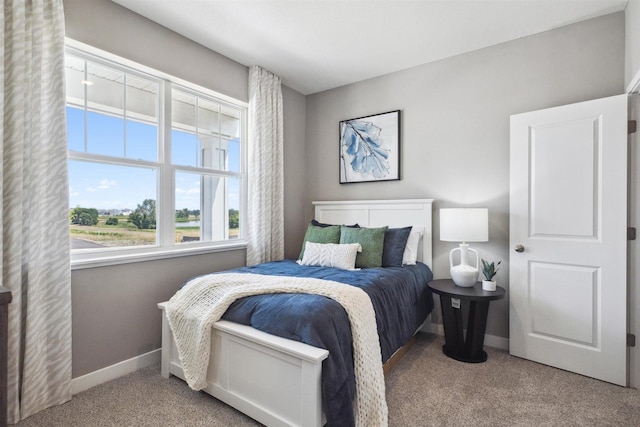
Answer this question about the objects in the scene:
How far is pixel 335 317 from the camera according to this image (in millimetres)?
1630

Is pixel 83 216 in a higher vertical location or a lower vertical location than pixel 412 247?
higher

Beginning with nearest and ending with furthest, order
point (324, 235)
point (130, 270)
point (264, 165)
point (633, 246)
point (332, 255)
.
Result: point (633, 246), point (130, 270), point (332, 255), point (324, 235), point (264, 165)

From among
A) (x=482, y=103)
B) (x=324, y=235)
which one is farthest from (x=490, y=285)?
(x=482, y=103)

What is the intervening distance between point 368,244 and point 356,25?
1826 mm

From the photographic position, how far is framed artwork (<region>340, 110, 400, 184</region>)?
3375 millimetres

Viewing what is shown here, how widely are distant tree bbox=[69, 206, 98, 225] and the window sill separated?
0.80 ft

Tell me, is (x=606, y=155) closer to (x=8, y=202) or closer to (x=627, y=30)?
(x=627, y=30)

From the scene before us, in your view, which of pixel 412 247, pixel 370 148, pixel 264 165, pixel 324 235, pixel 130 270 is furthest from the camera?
pixel 370 148

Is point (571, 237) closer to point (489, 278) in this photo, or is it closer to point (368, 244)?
point (489, 278)


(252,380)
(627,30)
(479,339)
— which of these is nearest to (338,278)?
(252,380)

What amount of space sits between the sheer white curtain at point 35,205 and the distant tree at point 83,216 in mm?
290

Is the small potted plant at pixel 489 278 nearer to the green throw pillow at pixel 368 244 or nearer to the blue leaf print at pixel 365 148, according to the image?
the green throw pillow at pixel 368 244

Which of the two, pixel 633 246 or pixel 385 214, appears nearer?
pixel 633 246

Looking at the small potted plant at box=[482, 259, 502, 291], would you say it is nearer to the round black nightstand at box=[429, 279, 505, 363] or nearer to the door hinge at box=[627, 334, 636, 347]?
the round black nightstand at box=[429, 279, 505, 363]
